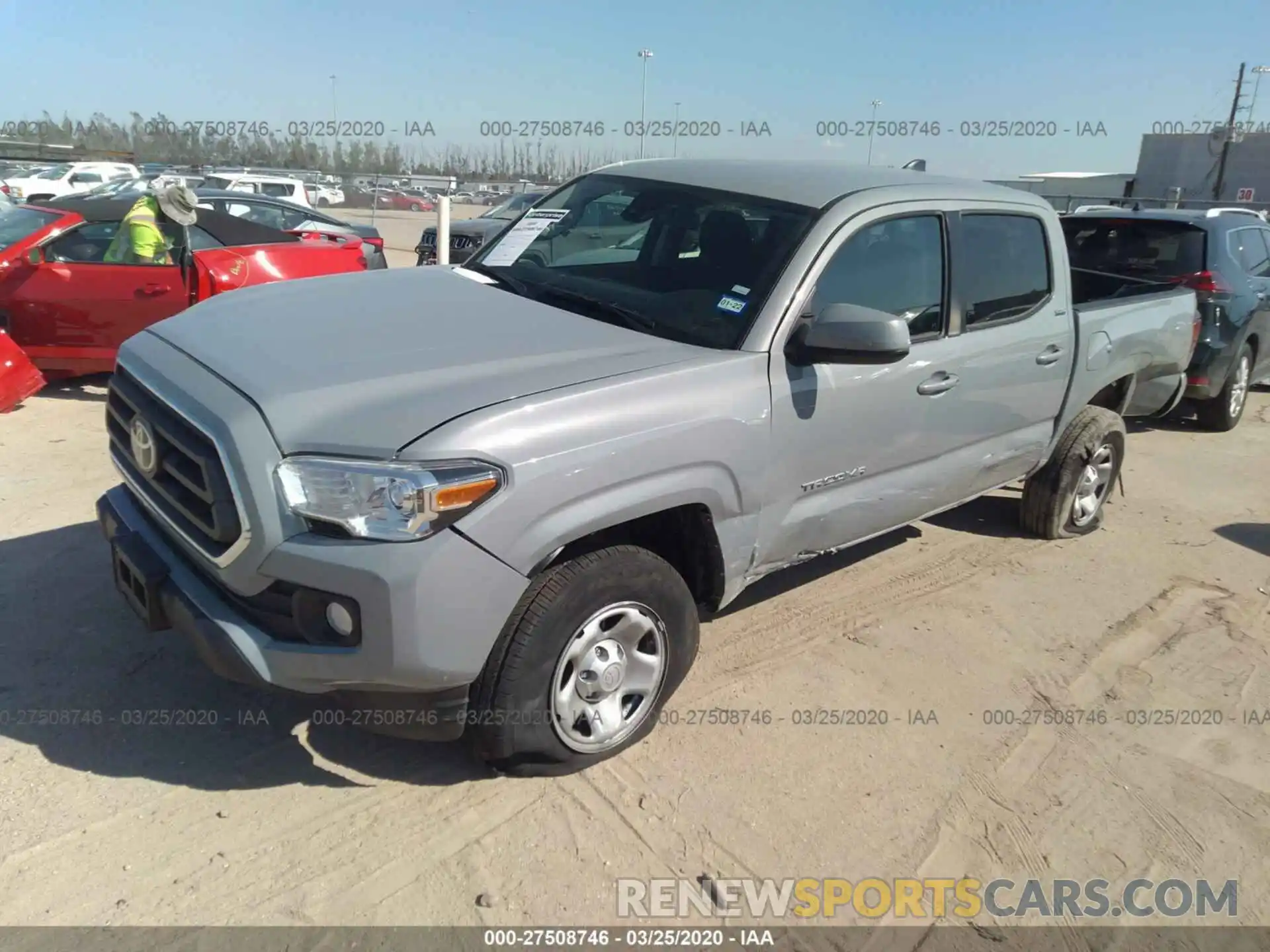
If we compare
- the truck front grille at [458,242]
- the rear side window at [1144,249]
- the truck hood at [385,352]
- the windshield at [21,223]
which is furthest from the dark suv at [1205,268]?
the truck front grille at [458,242]

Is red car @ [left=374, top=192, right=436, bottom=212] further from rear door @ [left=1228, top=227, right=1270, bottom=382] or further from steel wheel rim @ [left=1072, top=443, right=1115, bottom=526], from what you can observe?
steel wheel rim @ [left=1072, top=443, right=1115, bottom=526]

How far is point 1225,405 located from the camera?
810 centimetres

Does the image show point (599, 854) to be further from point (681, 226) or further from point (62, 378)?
point (62, 378)

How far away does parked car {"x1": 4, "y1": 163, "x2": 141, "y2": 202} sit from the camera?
26.0 metres

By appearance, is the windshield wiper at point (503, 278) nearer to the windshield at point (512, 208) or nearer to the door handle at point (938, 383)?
the door handle at point (938, 383)

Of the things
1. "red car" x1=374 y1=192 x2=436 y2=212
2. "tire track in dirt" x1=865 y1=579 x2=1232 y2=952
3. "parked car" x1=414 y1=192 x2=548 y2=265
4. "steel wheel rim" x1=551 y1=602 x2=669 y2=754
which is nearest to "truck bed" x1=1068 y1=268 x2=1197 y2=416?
"tire track in dirt" x1=865 y1=579 x2=1232 y2=952

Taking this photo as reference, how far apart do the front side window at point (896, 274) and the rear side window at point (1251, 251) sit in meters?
5.43

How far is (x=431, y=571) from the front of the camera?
2.45 meters

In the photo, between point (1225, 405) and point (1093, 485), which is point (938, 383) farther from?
point (1225, 405)

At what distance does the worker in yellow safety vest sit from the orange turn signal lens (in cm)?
595

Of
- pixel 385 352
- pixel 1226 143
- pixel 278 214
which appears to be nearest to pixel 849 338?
pixel 385 352

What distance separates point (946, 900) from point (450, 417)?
199cm

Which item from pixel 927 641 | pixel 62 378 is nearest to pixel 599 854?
pixel 927 641

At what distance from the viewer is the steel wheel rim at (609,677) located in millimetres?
2924
